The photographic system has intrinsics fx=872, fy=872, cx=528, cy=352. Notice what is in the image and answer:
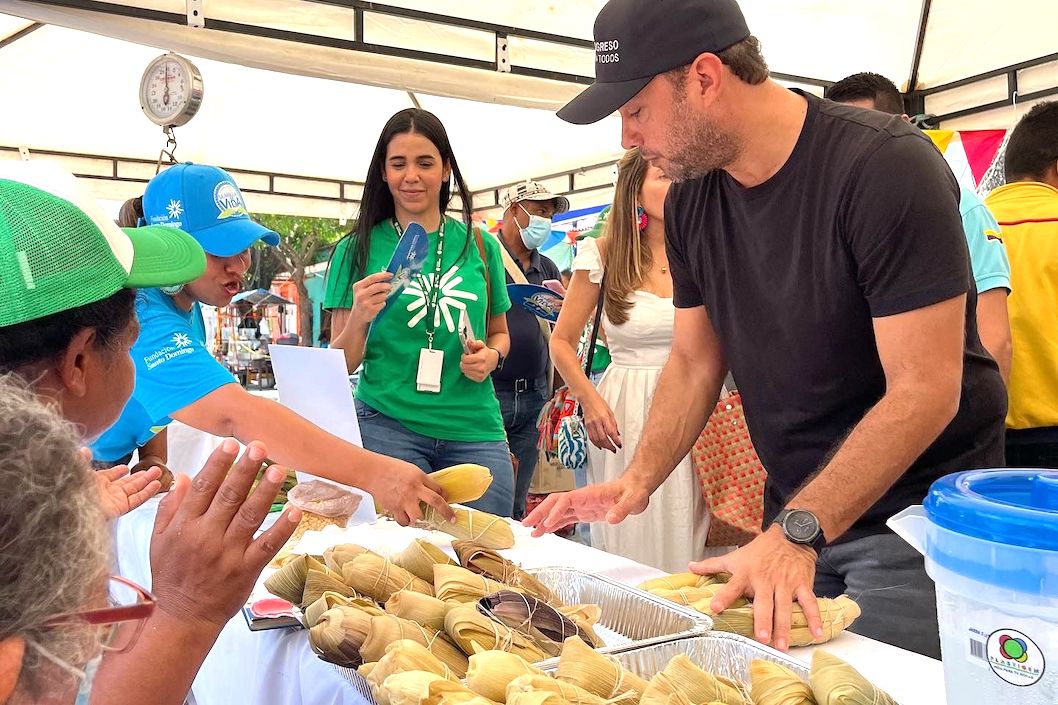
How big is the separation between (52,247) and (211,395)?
2.62ft

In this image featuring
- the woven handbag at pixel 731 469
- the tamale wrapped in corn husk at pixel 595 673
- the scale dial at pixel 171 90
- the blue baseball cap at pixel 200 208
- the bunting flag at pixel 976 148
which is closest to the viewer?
the tamale wrapped in corn husk at pixel 595 673

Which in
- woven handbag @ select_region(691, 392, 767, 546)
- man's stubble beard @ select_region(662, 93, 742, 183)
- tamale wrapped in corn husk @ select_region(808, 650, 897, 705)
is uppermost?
man's stubble beard @ select_region(662, 93, 742, 183)

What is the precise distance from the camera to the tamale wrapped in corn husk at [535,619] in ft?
4.14

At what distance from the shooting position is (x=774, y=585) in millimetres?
1322

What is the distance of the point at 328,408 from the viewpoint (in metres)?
2.02

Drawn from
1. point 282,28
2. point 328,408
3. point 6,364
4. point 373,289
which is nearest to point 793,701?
point 6,364

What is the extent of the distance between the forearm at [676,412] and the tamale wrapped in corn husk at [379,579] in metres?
0.64

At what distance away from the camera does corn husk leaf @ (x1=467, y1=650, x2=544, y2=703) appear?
108 centimetres

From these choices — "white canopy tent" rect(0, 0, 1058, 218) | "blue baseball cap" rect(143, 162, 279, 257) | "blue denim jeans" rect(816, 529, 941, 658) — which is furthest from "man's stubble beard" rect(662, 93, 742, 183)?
"white canopy tent" rect(0, 0, 1058, 218)

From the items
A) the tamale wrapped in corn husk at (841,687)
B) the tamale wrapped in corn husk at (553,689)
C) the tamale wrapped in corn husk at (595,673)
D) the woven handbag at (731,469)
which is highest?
the tamale wrapped in corn husk at (841,687)

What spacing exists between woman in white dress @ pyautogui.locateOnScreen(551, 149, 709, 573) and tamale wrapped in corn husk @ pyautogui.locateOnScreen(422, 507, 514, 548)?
0.97 m

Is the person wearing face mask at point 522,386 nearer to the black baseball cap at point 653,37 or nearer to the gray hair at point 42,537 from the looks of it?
the black baseball cap at point 653,37

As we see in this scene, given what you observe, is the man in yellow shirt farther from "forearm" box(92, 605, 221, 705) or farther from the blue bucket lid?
"forearm" box(92, 605, 221, 705)

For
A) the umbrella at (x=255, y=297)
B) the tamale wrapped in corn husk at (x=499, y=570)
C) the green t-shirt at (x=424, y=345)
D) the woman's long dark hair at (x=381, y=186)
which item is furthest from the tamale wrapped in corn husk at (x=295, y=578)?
the umbrella at (x=255, y=297)
